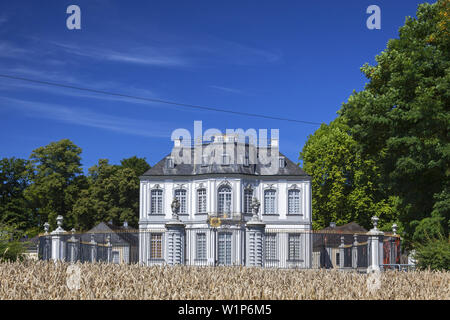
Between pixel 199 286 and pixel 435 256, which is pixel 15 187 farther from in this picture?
pixel 199 286

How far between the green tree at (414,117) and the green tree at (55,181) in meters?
36.6

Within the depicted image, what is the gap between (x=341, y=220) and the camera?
1996 inches

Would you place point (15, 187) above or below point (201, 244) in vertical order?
above

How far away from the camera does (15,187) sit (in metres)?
56.8

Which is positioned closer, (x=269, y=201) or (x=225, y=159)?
(x=269, y=201)

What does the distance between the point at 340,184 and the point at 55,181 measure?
26118 millimetres

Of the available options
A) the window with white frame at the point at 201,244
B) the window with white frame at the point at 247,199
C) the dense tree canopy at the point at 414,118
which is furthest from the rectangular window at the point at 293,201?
the dense tree canopy at the point at 414,118

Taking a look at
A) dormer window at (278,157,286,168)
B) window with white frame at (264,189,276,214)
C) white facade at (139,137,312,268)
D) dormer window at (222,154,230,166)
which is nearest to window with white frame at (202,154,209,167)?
white facade at (139,137,312,268)

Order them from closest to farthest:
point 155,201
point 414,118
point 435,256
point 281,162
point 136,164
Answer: point 435,256 < point 414,118 < point 281,162 < point 155,201 < point 136,164

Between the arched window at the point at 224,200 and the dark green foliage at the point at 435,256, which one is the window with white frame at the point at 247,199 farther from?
the dark green foliage at the point at 435,256

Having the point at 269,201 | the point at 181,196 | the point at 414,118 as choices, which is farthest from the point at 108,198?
the point at 414,118

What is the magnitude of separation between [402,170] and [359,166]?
2860 cm
